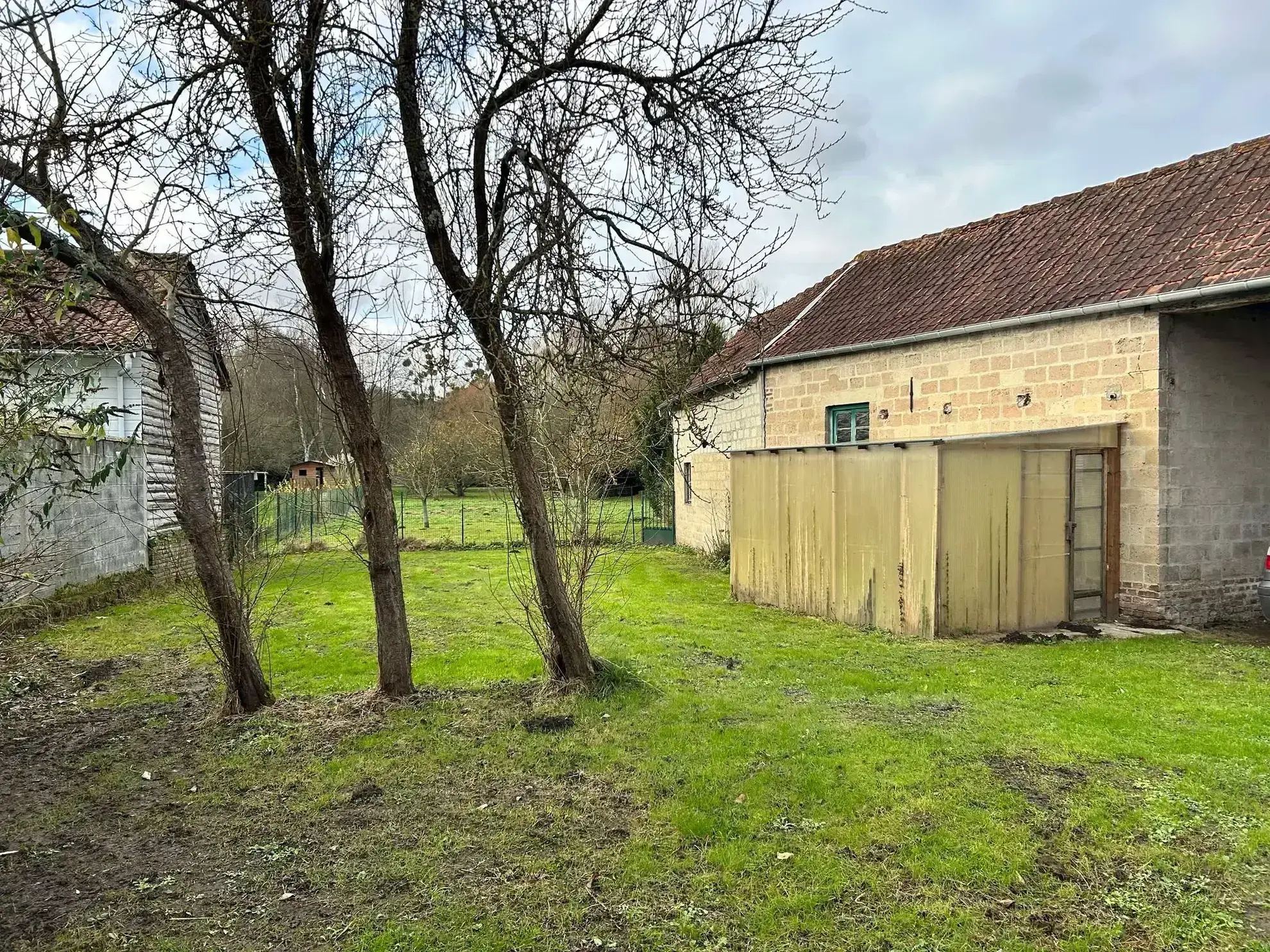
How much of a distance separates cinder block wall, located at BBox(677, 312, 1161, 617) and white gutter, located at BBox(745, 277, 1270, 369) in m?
0.12

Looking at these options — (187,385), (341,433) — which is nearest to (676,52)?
(341,433)

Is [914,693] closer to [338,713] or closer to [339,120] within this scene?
[338,713]

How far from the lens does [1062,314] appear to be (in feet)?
31.7

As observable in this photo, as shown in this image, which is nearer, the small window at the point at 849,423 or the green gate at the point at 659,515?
the small window at the point at 849,423

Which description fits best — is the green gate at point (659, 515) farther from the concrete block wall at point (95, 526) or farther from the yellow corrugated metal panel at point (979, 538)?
the yellow corrugated metal panel at point (979, 538)

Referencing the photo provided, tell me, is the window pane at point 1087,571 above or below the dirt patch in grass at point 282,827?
above

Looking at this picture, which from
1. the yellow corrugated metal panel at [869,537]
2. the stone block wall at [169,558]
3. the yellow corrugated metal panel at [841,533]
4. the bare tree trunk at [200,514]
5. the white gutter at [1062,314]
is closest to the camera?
the bare tree trunk at [200,514]

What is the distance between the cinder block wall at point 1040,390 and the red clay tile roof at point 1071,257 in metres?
0.35

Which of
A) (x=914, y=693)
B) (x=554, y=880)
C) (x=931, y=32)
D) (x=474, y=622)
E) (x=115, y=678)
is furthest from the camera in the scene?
(x=474, y=622)

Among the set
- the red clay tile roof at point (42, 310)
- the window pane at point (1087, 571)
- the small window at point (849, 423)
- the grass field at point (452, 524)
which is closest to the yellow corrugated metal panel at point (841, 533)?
the window pane at point (1087, 571)

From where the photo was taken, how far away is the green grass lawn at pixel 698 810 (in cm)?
324

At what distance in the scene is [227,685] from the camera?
239 inches

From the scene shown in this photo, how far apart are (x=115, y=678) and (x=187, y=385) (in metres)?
3.70

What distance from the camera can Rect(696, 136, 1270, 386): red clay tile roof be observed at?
9.00m
